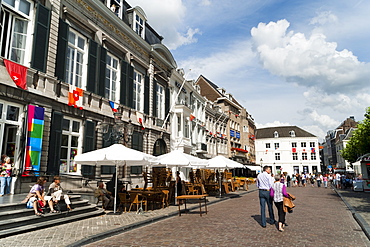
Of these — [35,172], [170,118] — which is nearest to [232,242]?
[35,172]

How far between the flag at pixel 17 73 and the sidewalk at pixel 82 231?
5.65 metres

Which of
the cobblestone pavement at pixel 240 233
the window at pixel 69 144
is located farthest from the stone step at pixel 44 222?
the window at pixel 69 144

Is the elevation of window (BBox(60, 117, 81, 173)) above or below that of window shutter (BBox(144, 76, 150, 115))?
below

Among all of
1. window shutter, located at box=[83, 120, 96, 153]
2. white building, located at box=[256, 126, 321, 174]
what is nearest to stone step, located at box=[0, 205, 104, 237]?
window shutter, located at box=[83, 120, 96, 153]

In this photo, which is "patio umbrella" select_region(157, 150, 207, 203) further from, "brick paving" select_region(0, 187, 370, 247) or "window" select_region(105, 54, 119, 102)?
"window" select_region(105, 54, 119, 102)

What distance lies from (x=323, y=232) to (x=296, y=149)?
220 ft

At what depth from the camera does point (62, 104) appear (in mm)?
12844

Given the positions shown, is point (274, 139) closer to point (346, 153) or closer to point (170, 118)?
point (346, 153)

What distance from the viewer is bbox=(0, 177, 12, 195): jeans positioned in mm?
9664

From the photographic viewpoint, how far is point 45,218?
27.2ft

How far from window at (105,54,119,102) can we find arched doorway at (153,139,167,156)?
20.6ft

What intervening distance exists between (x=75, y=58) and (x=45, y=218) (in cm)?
850

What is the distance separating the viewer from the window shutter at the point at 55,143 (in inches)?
466

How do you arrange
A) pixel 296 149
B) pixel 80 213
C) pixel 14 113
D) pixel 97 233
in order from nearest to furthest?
pixel 97 233 < pixel 80 213 < pixel 14 113 < pixel 296 149
